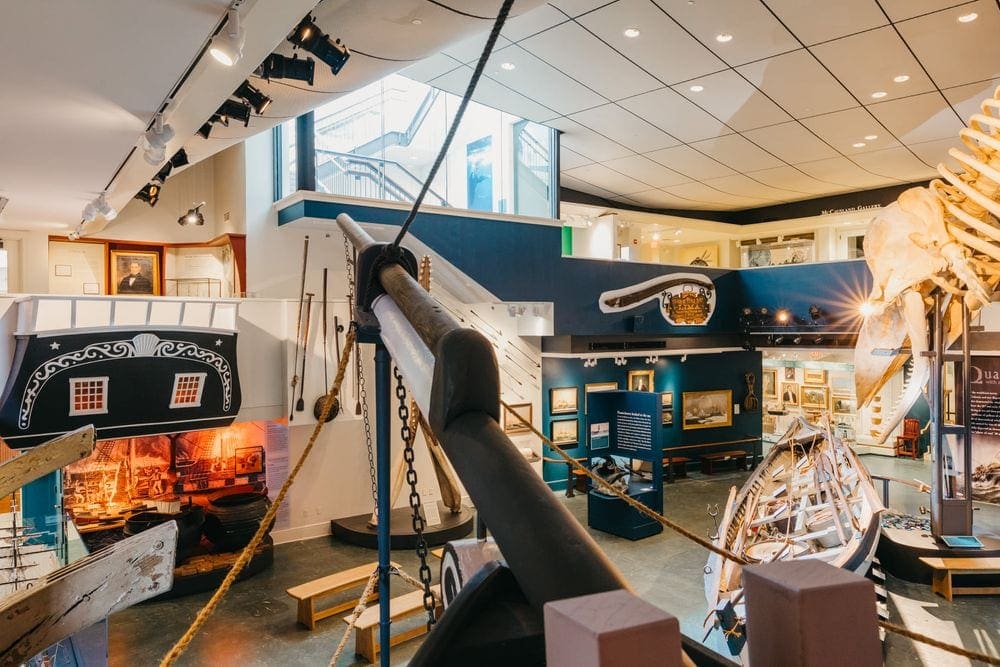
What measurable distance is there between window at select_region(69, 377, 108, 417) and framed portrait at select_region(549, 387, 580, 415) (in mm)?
7188

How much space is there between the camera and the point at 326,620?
649 cm

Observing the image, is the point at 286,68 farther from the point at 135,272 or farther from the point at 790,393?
the point at 790,393

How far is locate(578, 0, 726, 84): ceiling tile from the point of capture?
7.16m

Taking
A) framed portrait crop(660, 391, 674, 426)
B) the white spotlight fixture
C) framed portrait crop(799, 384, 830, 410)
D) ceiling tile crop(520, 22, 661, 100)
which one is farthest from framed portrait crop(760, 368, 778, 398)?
the white spotlight fixture

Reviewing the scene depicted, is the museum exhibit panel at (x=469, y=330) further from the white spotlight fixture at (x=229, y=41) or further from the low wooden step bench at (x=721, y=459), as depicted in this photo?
the low wooden step bench at (x=721, y=459)

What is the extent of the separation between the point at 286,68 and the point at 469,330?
169 inches

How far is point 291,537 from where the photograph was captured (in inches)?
352

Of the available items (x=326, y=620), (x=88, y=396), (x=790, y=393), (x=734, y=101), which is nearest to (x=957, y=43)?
(x=734, y=101)

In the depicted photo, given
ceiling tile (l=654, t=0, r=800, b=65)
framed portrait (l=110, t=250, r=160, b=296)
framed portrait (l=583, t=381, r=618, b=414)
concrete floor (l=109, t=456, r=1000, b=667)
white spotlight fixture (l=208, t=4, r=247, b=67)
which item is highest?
ceiling tile (l=654, t=0, r=800, b=65)

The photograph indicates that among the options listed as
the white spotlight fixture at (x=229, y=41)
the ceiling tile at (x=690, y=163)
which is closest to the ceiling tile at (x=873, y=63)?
the ceiling tile at (x=690, y=163)

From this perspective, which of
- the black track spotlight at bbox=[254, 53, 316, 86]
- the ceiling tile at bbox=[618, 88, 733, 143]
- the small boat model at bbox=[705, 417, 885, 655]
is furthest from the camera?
the ceiling tile at bbox=[618, 88, 733, 143]

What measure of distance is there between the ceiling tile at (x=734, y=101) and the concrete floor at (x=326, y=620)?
6.47 meters

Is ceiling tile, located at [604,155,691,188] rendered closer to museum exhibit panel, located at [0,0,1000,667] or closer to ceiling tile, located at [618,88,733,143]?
museum exhibit panel, located at [0,0,1000,667]

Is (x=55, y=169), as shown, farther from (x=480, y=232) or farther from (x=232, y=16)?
(x=480, y=232)
